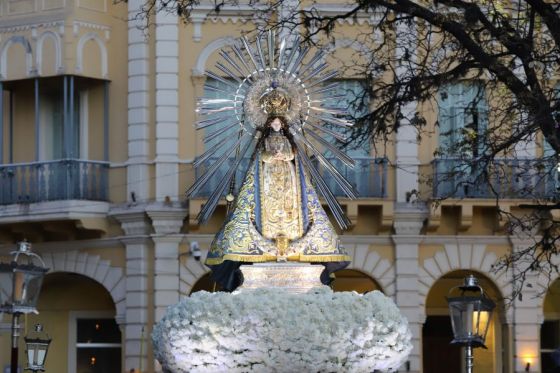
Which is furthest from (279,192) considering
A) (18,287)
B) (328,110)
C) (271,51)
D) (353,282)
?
(353,282)

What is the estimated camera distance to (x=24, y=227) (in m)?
42.5

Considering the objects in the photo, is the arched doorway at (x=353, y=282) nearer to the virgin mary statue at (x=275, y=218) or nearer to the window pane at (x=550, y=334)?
the window pane at (x=550, y=334)

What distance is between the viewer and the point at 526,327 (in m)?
42.3

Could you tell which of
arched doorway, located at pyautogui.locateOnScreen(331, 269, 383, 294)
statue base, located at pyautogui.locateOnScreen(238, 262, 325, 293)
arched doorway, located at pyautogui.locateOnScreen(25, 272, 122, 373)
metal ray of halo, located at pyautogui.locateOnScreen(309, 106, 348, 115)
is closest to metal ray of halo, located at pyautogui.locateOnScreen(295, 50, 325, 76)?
metal ray of halo, located at pyautogui.locateOnScreen(309, 106, 348, 115)

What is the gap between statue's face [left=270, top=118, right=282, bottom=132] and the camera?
918 inches

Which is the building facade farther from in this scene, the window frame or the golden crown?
the golden crown

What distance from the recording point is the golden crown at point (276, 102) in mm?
23516

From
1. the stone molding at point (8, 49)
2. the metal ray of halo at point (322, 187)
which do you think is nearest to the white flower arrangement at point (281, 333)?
the metal ray of halo at point (322, 187)

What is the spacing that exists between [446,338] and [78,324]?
8.04 metres

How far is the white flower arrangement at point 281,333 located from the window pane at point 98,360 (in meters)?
23.3

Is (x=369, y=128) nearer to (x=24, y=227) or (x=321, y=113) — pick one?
(x=321, y=113)

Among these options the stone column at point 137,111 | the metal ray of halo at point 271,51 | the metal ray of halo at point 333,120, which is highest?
the stone column at point 137,111

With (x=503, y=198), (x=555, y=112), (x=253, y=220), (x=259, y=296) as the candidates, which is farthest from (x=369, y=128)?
(x=503, y=198)

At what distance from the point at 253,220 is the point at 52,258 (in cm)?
2023
